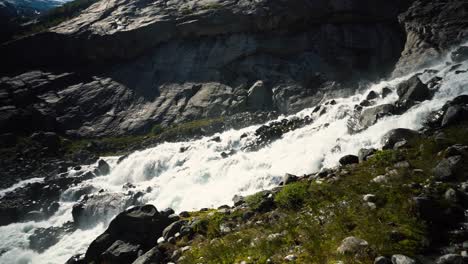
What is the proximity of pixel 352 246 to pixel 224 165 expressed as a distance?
21.5 m

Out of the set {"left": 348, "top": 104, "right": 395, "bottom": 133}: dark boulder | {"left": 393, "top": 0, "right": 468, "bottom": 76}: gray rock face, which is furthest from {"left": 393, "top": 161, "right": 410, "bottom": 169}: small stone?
{"left": 393, "top": 0, "right": 468, "bottom": 76}: gray rock face

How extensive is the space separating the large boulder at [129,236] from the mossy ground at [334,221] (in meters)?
3.02

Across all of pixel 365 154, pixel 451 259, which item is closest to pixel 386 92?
pixel 365 154

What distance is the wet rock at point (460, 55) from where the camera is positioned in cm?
3156

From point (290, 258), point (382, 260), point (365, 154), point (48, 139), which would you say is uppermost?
point (382, 260)

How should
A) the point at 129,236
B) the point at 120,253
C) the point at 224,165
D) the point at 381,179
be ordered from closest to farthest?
the point at 381,179 < the point at 120,253 < the point at 129,236 < the point at 224,165

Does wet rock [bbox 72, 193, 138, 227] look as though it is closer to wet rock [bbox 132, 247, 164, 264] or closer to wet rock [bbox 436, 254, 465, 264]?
wet rock [bbox 132, 247, 164, 264]

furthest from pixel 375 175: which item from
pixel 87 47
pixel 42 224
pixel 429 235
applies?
pixel 87 47

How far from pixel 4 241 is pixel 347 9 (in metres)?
44.5

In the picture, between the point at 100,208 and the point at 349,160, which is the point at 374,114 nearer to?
the point at 349,160

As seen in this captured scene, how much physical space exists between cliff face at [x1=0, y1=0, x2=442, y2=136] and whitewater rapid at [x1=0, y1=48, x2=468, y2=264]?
7421 mm

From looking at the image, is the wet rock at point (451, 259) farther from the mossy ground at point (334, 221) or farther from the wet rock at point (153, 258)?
the wet rock at point (153, 258)

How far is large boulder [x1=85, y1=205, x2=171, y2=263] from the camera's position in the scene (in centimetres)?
1426

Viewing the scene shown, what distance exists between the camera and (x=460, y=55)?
32.0m
